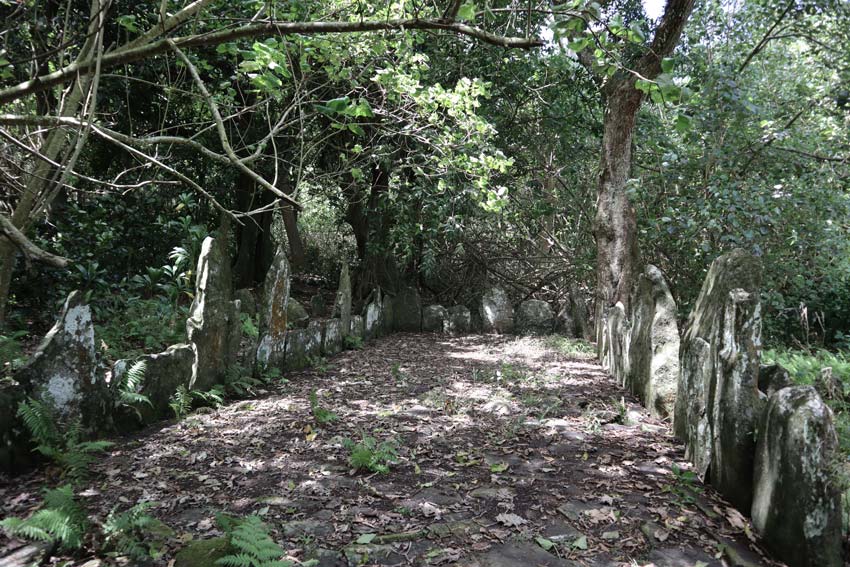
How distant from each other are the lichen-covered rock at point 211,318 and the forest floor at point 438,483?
438 mm

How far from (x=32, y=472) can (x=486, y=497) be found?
282cm

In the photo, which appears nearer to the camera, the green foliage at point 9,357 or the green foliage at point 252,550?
the green foliage at point 252,550

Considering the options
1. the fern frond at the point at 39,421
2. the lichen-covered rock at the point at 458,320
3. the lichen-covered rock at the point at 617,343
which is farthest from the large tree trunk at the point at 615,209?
the fern frond at the point at 39,421

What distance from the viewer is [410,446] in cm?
414

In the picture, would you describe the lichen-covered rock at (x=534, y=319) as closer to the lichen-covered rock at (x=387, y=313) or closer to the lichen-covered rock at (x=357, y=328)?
the lichen-covered rock at (x=387, y=313)

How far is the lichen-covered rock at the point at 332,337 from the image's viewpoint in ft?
25.5

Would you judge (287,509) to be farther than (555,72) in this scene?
No

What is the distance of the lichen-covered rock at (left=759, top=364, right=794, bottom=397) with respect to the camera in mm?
3213

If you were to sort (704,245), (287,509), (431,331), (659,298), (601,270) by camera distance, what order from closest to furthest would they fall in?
(287,509) < (659,298) < (704,245) < (601,270) < (431,331)

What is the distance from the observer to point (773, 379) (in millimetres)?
3297

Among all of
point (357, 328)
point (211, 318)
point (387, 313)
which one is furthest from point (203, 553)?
point (387, 313)

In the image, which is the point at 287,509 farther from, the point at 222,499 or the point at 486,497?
the point at 486,497

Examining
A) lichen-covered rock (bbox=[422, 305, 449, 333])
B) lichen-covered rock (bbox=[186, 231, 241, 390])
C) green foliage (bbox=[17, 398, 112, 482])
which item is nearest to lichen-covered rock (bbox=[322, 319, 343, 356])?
lichen-covered rock (bbox=[186, 231, 241, 390])

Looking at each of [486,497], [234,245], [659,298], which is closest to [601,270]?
[659,298]
